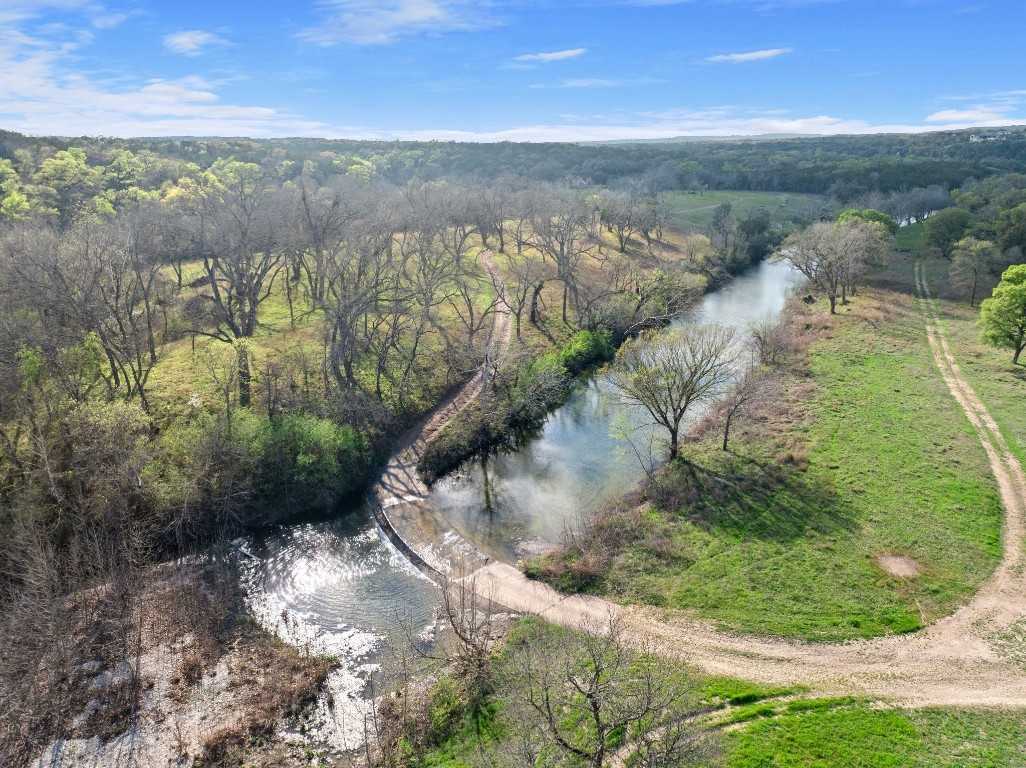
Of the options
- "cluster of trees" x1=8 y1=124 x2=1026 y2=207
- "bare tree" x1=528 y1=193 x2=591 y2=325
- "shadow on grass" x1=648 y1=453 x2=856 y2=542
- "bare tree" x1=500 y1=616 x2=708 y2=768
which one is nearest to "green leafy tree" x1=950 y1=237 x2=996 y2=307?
"bare tree" x1=528 y1=193 x2=591 y2=325

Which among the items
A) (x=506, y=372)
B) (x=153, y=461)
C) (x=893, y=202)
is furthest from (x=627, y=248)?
(x=153, y=461)

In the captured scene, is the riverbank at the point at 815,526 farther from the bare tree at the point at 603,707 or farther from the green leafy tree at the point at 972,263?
the green leafy tree at the point at 972,263

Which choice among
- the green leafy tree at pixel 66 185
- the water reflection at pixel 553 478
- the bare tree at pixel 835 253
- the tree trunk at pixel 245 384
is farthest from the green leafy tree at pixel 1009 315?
the green leafy tree at pixel 66 185

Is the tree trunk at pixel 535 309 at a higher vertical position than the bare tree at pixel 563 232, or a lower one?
lower

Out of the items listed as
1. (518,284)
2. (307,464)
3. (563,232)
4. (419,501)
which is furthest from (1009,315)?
(307,464)

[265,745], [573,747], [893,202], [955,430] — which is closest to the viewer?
A: [573,747]

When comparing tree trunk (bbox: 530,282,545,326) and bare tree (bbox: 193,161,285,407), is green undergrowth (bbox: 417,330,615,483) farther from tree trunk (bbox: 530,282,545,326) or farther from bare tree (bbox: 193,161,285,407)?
bare tree (bbox: 193,161,285,407)

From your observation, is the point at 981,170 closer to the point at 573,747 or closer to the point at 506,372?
the point at 506,372
